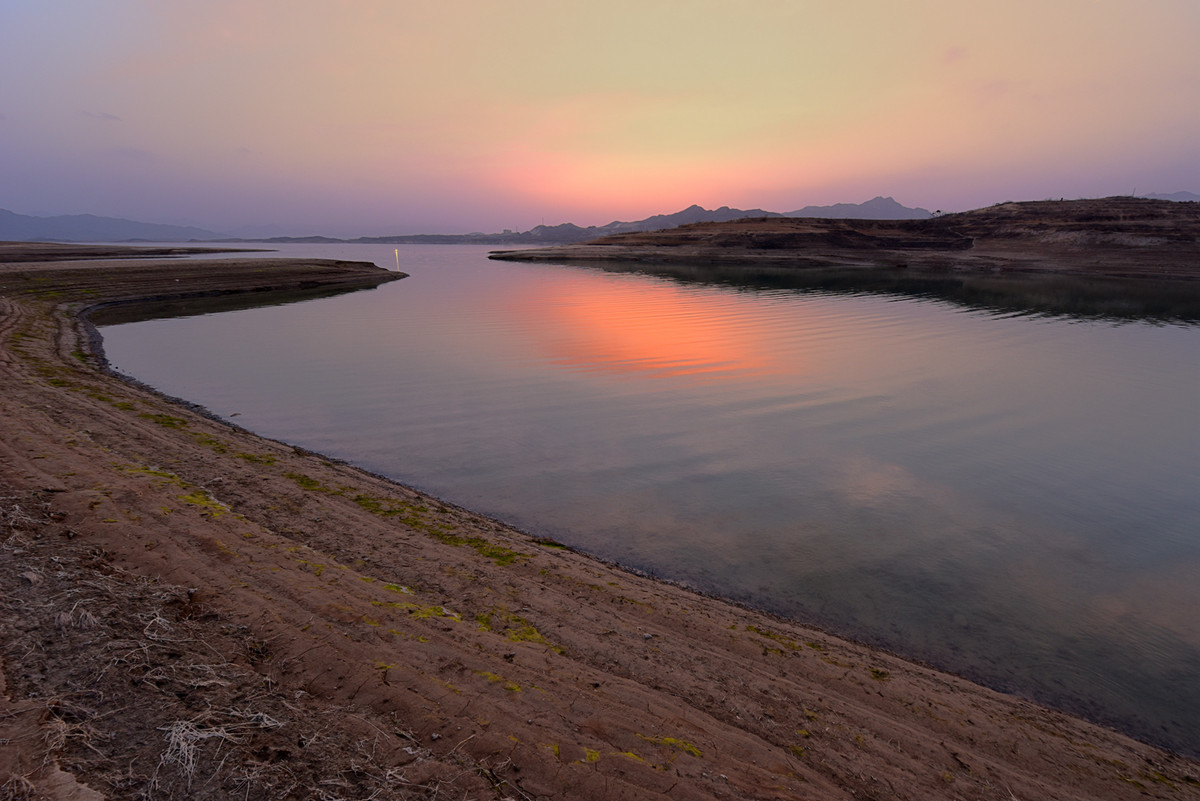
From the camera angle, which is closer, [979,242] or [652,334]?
[652,334]

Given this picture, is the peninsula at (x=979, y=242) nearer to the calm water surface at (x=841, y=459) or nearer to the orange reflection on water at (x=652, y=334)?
the orange reflection on water at (x=652, y=334)

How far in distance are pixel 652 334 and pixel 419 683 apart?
99.8ft

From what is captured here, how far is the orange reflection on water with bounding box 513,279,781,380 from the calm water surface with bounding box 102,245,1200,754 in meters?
0.33

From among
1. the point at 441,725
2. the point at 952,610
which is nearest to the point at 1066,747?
the point at 952,610

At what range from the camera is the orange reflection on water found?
2556cm

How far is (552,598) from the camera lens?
736 centimetres

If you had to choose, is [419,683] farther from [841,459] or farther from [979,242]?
[979,242]

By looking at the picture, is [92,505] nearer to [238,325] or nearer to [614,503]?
[614,503]

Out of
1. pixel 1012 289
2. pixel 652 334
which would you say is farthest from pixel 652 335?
pixel 1012 289

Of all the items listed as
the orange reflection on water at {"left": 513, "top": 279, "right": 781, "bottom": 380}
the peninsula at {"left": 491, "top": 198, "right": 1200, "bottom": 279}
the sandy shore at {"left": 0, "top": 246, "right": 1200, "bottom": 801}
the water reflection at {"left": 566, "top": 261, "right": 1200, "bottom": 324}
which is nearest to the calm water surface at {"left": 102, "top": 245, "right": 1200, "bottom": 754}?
the orange reflection on water at {"left": 513, "top": 279, "right": 781, "bottom": 380}

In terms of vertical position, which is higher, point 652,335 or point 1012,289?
point 1012,289

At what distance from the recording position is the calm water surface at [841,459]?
825 cm

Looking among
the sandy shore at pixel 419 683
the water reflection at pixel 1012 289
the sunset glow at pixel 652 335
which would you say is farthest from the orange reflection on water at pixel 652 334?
the water reflection at pixel 1012 289

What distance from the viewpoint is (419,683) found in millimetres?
5078
